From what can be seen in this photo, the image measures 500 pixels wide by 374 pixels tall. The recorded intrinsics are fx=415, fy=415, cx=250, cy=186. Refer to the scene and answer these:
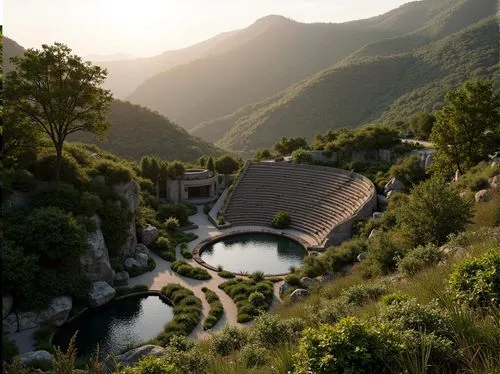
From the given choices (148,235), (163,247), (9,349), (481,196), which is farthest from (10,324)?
(481,196)

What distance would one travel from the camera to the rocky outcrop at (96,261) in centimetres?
2344

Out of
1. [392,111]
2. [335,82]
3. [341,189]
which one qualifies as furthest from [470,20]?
[341,189]

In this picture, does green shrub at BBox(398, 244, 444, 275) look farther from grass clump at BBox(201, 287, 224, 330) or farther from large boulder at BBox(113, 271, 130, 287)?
large boulder at BBox(113, 271, 130, 287)

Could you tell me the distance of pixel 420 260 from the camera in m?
12.2

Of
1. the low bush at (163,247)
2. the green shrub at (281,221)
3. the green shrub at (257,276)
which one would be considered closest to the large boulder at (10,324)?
the low bush at (163,247)

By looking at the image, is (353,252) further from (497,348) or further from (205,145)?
(205,145)

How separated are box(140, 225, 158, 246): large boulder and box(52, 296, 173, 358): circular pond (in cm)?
808

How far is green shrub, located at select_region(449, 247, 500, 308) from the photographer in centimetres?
673

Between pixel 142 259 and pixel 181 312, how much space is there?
7863 mm

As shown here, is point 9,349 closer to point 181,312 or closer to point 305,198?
point 181,312

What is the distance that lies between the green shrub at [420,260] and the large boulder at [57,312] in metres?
16.3

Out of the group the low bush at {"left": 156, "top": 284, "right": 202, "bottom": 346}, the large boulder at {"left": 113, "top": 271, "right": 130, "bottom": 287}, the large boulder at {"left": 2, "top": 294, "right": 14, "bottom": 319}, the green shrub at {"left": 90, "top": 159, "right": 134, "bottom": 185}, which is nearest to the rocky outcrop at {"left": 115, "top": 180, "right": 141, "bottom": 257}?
the green shrub at {"left": 90, "top": 159, "right": 134, "bottom": 185}

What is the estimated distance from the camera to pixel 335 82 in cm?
9219

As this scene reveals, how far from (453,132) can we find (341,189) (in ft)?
39.5
